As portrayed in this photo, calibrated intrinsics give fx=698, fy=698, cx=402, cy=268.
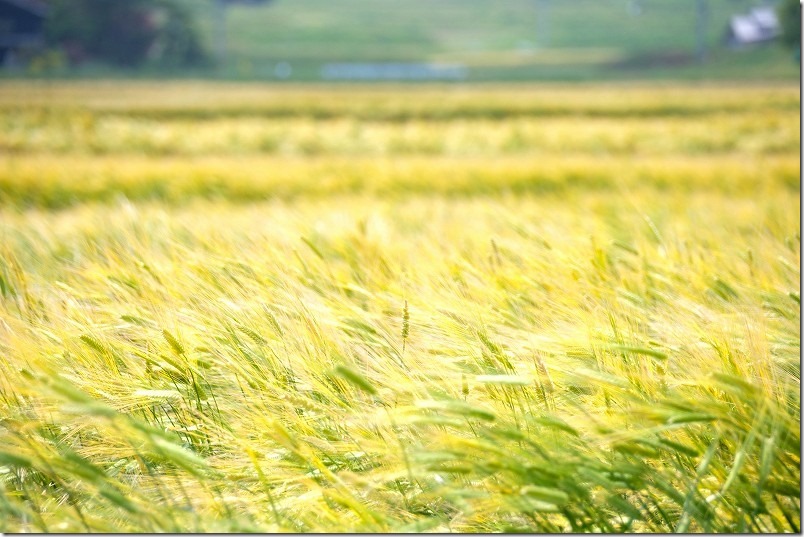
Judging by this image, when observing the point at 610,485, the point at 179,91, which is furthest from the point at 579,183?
the point at 179,91

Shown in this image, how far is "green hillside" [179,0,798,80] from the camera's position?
113 feet

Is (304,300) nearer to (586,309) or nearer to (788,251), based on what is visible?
(586,309)

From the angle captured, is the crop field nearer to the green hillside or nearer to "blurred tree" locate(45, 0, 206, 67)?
"blurred tree" locate(45, 0, 206, 67)

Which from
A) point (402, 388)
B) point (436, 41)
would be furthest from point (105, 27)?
point (436, 41)

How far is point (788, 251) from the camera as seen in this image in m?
2.25

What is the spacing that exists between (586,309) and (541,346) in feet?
1.02

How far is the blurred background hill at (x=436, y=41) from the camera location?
24.2 metres

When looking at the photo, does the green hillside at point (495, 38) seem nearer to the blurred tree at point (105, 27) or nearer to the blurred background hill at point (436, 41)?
the blurred background hill at point (436, 41)

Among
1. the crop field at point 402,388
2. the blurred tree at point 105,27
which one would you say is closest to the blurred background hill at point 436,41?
the blurred tree at point 105,27

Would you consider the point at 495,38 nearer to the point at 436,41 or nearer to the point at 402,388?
the point at 436,41

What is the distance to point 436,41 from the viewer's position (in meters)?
53.0

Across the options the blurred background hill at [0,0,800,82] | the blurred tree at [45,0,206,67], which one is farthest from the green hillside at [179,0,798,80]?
the blurred tree at [45,0,206,67]

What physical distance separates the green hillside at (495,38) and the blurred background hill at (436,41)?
0.12m

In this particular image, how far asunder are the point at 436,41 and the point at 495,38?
4577 millimetres
